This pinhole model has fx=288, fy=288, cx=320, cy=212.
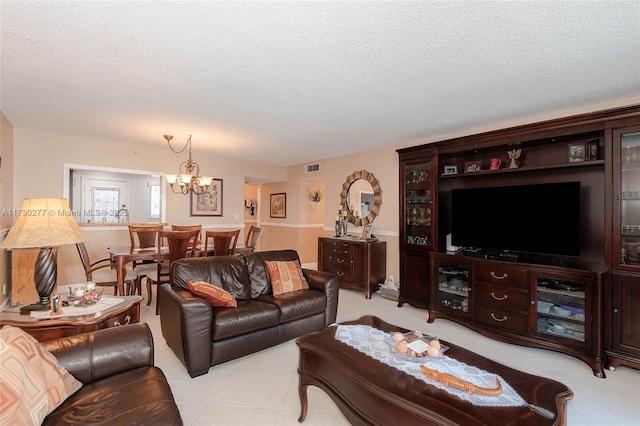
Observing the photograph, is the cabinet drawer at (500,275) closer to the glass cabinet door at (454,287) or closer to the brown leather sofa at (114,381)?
the glass cabinet door at (454,287)

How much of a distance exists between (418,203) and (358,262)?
1.38 m

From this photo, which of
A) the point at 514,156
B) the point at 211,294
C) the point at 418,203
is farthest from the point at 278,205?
the point at 514,156

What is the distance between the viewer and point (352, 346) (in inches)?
70.2

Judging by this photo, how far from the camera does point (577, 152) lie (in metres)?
2.96

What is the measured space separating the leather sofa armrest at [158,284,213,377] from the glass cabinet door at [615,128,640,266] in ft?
11.9

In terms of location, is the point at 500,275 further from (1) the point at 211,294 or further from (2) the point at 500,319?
(1) the point at 211,294

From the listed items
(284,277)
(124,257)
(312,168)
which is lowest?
(284,277)

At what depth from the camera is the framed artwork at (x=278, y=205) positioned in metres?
7.37

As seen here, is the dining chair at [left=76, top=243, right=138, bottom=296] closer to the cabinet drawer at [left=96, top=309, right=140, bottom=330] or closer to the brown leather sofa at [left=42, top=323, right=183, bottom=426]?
the cabinet drawer at [left=96, top=309, right=140, bottom=330]

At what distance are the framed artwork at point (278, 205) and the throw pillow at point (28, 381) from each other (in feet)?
19.8

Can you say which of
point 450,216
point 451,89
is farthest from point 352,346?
point 450,216

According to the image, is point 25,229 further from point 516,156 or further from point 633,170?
point 633,170

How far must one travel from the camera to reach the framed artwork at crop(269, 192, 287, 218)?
737 cm

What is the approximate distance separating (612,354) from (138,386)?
12.0ft
